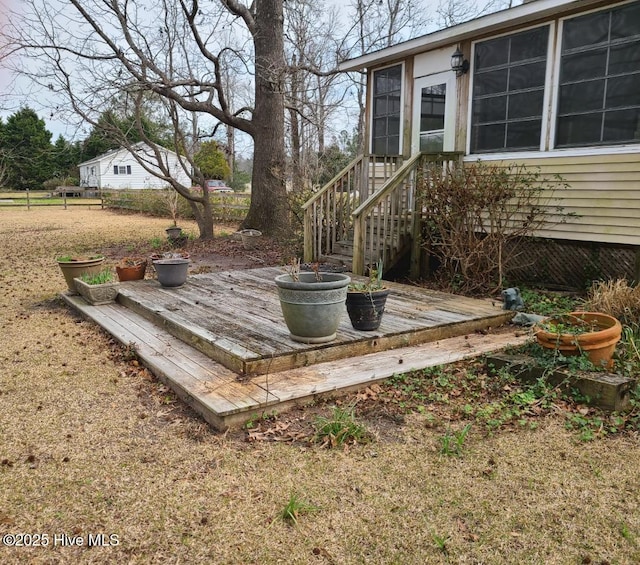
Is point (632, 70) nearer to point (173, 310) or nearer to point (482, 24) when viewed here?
point (482, 24)

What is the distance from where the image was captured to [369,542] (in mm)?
2244

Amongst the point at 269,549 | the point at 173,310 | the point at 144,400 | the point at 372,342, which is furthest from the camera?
the point at 173,310

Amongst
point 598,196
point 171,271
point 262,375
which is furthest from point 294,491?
point 598,196

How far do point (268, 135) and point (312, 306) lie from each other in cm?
895

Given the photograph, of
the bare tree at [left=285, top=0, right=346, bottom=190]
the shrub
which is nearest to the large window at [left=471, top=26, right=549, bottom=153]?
the shrub

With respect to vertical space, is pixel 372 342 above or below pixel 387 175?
below

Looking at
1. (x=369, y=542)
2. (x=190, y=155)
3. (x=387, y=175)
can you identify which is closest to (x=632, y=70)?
(x=387, y=175)

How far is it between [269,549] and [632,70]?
5899 millimetres

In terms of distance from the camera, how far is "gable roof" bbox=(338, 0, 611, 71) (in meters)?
5.93

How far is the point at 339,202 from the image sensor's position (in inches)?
340

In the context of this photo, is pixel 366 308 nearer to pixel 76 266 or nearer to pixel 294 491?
pixel 294 491

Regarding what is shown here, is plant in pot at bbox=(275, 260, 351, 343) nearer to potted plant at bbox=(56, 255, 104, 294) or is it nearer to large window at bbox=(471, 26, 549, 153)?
potted plant at bbox=(56, 255, 104, 294)

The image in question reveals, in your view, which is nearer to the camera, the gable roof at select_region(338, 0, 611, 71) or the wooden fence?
the gable roof at select_region(338, 0, 611, 71)

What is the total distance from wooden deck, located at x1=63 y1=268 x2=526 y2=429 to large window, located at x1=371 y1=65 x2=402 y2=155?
341 cm
